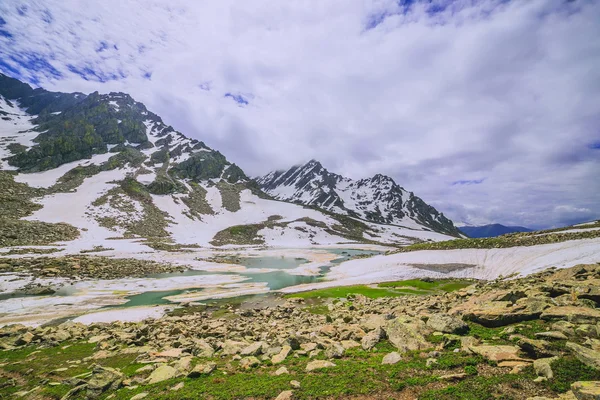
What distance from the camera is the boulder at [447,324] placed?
13.5 meters

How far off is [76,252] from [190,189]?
12346 centimetres

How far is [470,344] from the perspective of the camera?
11.4m

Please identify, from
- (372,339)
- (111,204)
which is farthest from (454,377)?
(111,204)

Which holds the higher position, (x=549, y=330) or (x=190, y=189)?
(x=190, y=189)

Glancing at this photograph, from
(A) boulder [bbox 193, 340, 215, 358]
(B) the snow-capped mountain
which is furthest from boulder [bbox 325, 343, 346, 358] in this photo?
(B) the snow-capped mountain

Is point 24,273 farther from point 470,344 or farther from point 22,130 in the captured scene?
point 22,130

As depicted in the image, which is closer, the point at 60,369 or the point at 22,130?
the point at 60,369

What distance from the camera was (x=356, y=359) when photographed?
12.4 meters

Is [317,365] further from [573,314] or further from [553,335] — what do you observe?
[573,314]

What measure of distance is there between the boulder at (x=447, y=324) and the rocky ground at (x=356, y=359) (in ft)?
0.17

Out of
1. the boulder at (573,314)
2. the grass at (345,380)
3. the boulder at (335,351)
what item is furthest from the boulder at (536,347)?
the boulder at (335,351)

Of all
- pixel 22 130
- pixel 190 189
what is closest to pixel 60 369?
pixel 190 189

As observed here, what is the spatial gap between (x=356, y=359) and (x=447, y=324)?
5.58 meters

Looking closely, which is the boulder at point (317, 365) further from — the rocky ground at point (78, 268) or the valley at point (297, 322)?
the rocky ground at point (78, 268)
